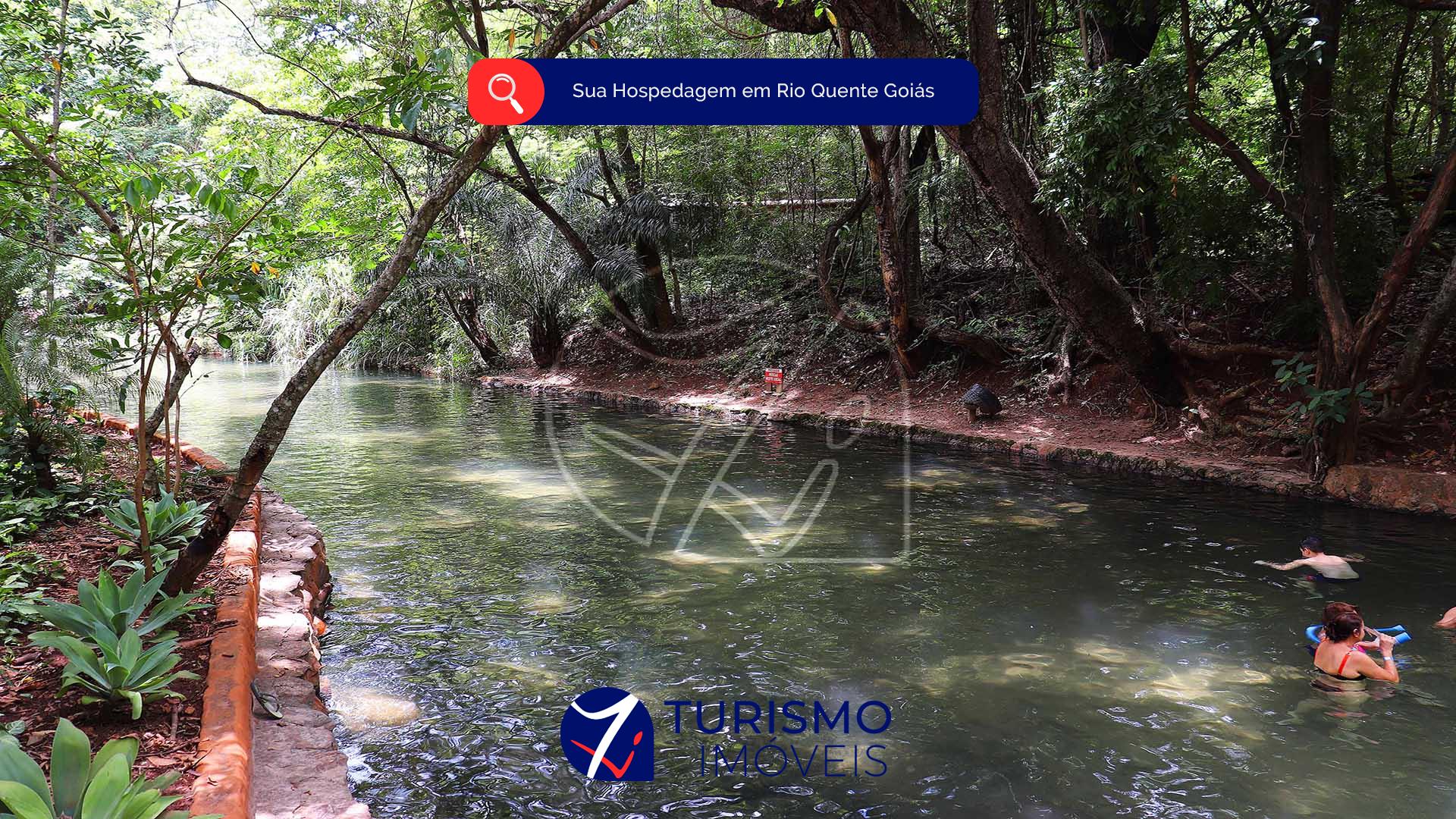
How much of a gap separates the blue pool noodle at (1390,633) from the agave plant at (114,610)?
5.31 m

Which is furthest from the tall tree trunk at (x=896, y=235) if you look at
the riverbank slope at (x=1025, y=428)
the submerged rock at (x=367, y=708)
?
the submerged rock at (x=367, y=708)

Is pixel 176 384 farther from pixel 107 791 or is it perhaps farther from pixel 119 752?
pixel 107 791

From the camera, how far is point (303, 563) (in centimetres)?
516

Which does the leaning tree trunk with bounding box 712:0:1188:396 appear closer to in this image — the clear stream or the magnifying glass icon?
the clear stream

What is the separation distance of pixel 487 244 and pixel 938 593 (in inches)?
663

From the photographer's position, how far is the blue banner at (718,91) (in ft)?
22.5

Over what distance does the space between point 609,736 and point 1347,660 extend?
3567 mm

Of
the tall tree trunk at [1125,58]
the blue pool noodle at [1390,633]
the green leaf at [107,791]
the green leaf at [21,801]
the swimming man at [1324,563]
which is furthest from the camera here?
the tall tree trunk at [1125,58]

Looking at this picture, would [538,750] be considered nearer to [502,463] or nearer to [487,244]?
[502,463]

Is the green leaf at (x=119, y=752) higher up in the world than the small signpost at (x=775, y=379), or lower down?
lower down

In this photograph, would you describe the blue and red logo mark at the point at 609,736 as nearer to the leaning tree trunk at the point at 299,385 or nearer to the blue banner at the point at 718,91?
the leaning tree trunk at the point at 299,385

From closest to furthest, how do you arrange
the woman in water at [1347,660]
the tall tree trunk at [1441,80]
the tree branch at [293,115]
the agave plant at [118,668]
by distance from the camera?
the agave plant at [118,668] → the tree branch at [293,115] → the woman in water at [1347,660] → the tall tree trunk at [1441,80]

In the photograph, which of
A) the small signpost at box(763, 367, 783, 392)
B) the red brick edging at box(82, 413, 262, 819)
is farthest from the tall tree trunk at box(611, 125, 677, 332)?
the red brick edging at box(82, 413, 262, 819)

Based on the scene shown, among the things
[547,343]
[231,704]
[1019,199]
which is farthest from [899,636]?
[547,343]
